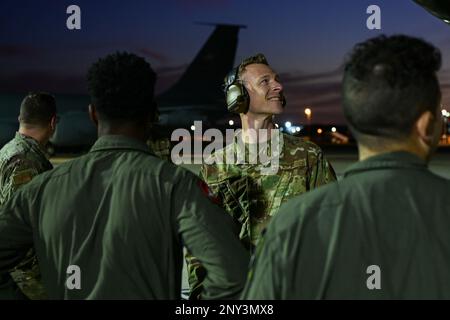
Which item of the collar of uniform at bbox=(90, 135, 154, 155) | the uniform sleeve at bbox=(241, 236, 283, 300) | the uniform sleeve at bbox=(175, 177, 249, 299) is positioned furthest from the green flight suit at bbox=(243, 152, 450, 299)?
the collar of uniform at bbox=(90, 135, 154, 155)

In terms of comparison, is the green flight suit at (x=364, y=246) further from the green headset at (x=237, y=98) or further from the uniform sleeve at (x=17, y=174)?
the uniform sleeve at (x=17, y=174)

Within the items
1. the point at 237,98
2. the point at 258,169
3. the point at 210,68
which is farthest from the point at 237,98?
the point at 210,68

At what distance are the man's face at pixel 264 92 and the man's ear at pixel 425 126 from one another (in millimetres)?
2248

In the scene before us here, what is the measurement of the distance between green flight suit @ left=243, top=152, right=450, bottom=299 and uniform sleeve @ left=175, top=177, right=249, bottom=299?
0.50m

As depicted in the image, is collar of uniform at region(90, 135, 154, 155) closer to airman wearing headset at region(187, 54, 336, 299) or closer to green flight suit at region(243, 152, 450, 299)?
green flight suit at region(243, 152, 450, 299)

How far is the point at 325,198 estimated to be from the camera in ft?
4.84

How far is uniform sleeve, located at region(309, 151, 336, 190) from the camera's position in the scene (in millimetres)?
3596

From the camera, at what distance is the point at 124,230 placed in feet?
6.47

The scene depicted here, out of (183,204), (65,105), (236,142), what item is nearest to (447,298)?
(183,204)

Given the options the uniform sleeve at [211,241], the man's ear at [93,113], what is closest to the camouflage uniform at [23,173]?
the man's ear at [93,113]

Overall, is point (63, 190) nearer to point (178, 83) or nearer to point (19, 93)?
point (19, 93)

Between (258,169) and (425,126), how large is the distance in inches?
83.8

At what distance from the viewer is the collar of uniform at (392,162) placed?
4.92ft

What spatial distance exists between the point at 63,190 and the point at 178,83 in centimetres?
3558
